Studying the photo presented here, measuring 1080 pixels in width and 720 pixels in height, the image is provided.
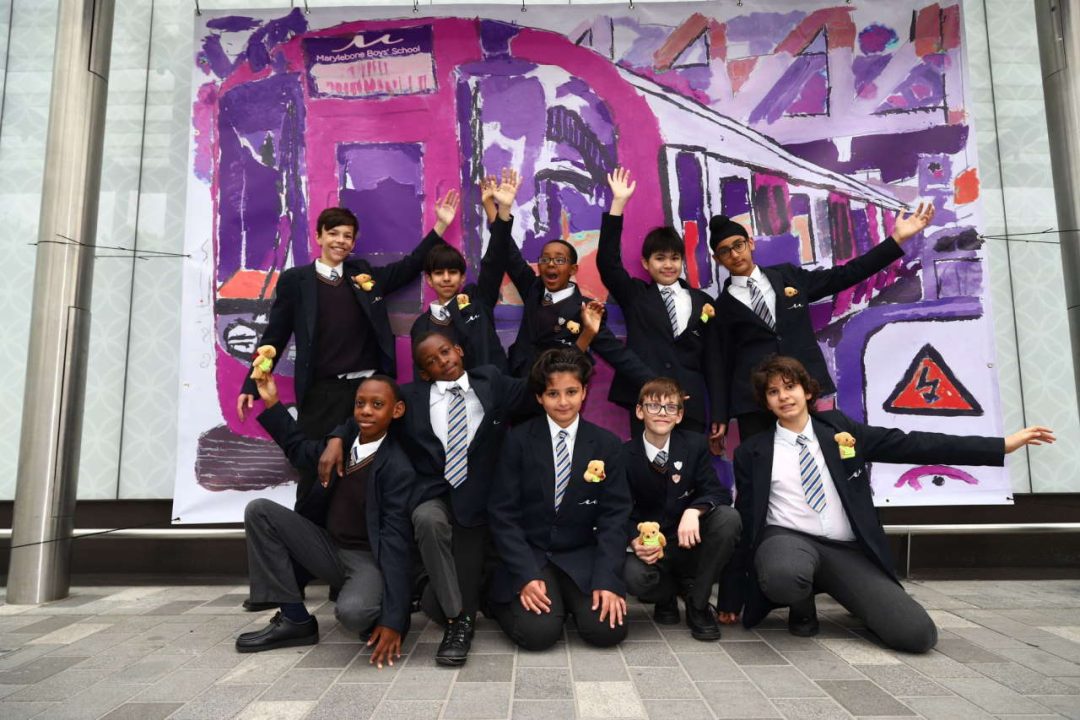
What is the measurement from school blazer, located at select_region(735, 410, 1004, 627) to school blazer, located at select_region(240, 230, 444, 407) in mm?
2023

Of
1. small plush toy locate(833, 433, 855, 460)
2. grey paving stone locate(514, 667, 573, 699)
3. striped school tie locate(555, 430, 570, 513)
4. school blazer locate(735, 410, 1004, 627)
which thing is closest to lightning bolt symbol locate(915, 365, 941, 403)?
school blazer locate(735, 410, 1004, 627)

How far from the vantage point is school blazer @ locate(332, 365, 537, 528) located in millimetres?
2945

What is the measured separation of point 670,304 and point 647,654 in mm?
1832

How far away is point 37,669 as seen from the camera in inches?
100

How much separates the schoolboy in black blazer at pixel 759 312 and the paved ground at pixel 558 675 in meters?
1.13

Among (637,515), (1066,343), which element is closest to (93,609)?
(637,515)

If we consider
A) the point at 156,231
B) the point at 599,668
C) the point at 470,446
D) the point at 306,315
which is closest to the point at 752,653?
the point at 599,668

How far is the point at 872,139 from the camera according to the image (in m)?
4.07

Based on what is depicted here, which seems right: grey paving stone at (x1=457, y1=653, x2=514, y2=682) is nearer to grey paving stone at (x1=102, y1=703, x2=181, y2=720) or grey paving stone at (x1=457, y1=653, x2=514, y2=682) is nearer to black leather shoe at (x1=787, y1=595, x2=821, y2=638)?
Result: grey paving stone at (x1=102, y1=703, x2=181, y2=720)

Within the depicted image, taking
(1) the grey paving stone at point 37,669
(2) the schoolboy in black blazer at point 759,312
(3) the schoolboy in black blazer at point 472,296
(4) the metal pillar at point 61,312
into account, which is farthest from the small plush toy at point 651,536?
(4) the metal pillar at point 61,312

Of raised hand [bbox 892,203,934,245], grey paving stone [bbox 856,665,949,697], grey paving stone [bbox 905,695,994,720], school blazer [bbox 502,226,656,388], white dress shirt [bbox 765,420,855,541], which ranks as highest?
raised hand [bbox 892,203,934,245]

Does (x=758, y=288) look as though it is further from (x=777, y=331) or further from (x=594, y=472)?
(x=594, y=472)

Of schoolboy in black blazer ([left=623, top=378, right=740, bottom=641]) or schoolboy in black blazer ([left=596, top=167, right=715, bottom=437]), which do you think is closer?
schoolboy in black blazer ([left=623, top=378, right=740, bottom=641])

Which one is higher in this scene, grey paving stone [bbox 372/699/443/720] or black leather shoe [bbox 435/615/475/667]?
black leather shoe [bbox 435/615/475/667]
